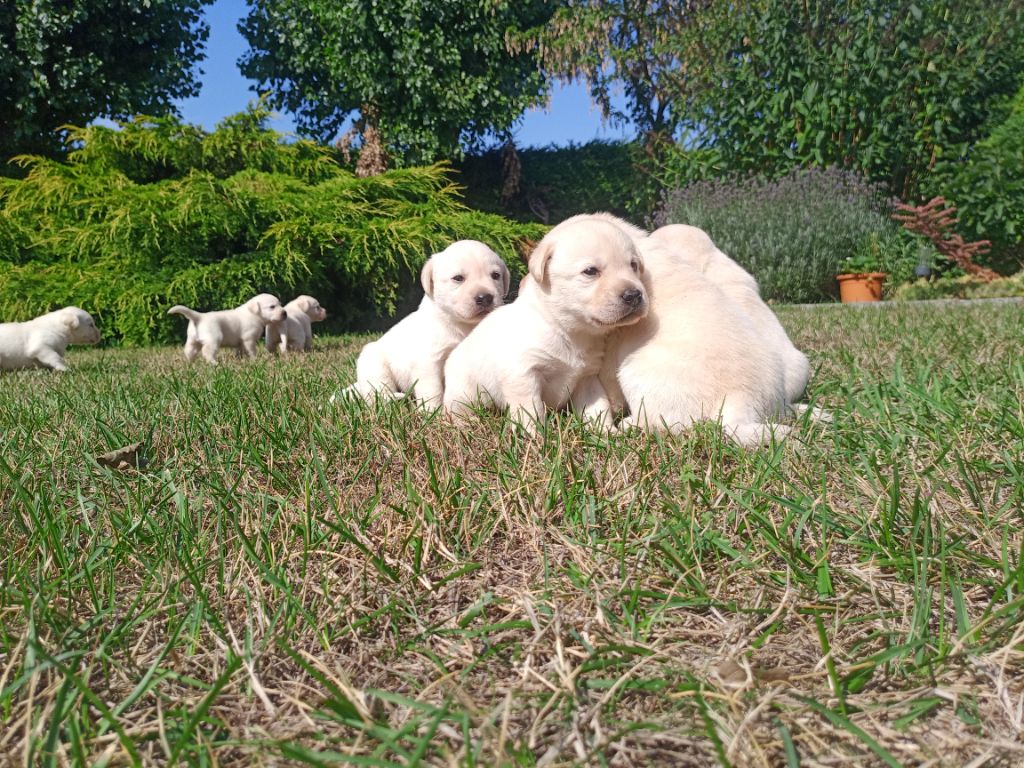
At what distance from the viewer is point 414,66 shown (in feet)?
45.0

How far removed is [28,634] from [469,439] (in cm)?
131

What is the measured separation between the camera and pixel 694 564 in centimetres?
145

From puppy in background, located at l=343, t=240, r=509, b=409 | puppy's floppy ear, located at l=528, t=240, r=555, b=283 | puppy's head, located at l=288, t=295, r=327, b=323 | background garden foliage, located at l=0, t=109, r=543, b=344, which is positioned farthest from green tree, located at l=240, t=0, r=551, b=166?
puppy's floppy ear, located at l=528, t=240, r=555, b=283

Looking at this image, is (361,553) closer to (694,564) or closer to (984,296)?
(694,564)

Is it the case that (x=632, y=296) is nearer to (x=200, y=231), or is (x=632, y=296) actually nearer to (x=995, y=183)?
(x=200, y=231)

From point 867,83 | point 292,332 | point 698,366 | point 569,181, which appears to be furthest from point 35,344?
point 867,83

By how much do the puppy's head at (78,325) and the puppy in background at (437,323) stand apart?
181 inches

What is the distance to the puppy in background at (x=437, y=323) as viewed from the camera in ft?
10.3

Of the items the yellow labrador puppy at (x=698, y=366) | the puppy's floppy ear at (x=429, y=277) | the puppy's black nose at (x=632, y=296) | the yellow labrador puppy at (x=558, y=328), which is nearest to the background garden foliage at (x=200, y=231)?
the puppy's floppy ear at (x=429, y=277)

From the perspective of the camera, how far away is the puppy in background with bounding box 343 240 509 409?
3131mm

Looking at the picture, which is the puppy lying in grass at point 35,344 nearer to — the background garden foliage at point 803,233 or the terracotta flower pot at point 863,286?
the background garden foliage at point 803,233

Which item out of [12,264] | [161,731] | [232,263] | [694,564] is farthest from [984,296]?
[12,264]

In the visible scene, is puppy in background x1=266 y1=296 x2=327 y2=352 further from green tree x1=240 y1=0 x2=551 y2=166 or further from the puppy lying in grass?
green tree x1=240 y1=0 x2=551 y2=166

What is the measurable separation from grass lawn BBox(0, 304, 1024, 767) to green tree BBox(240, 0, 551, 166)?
40.3ft
